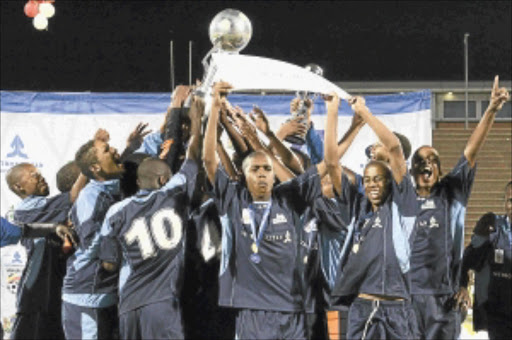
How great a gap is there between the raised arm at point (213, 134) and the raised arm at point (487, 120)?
6.12 feet

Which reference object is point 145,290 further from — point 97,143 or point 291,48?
point 291,48

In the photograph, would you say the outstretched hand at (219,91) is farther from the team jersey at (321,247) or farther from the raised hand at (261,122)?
the team jersey at (321,247)

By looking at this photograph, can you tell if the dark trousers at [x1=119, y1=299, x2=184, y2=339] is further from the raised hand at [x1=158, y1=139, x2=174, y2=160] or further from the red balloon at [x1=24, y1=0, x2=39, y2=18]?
the red balloon at [x1=24, y1=0, x2=39, y2=18]

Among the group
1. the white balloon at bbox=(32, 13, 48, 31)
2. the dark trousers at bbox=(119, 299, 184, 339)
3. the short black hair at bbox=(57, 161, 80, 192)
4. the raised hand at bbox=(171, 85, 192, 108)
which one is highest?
the white balloon at bbox=(32, 13, 48, 31)

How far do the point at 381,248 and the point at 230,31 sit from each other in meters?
2.02

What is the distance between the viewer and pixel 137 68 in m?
22.7

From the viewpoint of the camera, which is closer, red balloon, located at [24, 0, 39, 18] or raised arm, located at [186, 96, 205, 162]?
raised arm, located at [186, 96, 205, 162]

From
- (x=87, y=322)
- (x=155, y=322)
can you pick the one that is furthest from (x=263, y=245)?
(x=87, y=322)

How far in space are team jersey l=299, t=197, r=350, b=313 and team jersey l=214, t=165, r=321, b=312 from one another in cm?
15

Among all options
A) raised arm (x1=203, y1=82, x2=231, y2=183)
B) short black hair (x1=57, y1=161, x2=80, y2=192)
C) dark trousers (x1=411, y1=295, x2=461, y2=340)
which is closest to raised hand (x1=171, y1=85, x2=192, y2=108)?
raised arm (x1=203, y1=82, x2=231, y2=183)

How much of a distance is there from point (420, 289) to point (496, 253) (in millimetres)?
1127

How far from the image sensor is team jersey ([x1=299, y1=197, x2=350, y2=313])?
20.1ft

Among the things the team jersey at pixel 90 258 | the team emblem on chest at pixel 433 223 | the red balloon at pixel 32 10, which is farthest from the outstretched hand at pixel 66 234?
the red balloon at pixel 32 10

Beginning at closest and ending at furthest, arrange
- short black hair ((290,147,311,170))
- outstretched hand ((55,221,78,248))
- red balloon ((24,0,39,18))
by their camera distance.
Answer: outstretched hand ((55,221,78,248)) → short black hair ((290,147,311,170)) → red balloon ((24,0,39,18))
